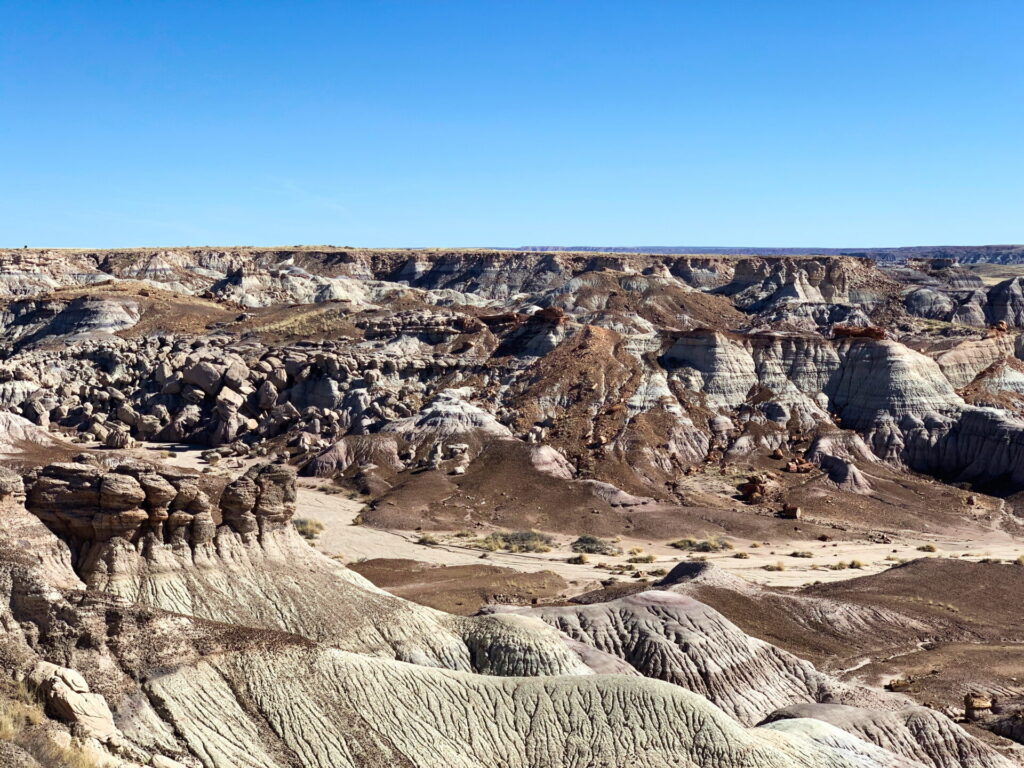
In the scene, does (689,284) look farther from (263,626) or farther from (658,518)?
(263,626)

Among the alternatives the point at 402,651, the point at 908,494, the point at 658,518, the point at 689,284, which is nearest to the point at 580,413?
the point at 658,518

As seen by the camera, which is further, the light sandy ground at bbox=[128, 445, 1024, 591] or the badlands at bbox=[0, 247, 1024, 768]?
the light sandy ground at bbox=[128, 445, 1024, 591]

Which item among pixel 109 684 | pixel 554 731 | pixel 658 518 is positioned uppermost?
pixel 109 684

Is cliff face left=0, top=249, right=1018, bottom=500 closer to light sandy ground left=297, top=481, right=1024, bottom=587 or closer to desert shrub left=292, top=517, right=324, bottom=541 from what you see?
light sandy ground left=297, top=481, right=1024, bottom=587

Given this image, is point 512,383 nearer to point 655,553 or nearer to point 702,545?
point 702,545

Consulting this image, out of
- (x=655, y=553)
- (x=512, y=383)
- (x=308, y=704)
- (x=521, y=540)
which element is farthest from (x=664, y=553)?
(x=308, y=704)

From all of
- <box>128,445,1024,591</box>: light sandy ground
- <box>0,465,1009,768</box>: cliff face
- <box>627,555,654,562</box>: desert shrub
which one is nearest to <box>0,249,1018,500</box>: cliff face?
<box>128,445,1024,591</box>: light sandy ground
